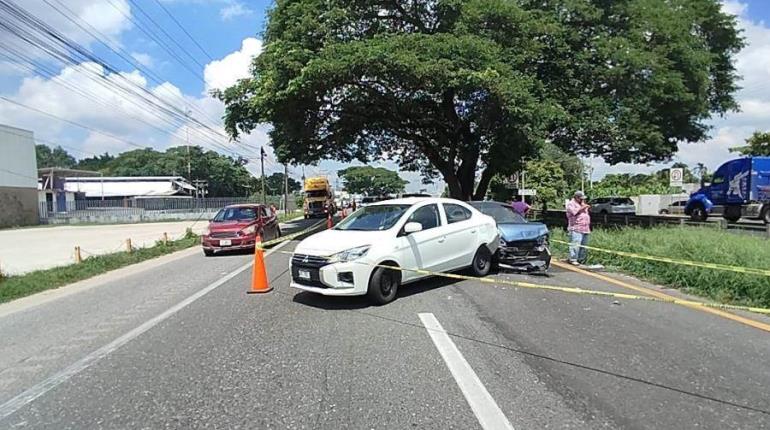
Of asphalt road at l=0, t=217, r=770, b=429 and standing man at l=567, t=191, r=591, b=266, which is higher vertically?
standing man at l=567, t=191, r=591, b=266

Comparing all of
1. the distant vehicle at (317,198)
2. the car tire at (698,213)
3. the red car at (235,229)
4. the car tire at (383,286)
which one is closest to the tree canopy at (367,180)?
the distant vehicle at (317,198)

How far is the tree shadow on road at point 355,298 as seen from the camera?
8086 mm

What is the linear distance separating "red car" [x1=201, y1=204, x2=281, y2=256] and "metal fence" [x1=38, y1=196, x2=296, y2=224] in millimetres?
33925

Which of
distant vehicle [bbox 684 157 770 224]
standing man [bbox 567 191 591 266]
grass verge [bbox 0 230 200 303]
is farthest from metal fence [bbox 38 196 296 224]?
standing man [bbox 567 191 591 266]

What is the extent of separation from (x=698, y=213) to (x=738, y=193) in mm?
2817

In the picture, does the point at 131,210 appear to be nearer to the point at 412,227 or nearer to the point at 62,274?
the point at 62,274

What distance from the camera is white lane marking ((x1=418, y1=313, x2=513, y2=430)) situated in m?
3.95

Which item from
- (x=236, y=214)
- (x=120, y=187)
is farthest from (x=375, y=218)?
(x=120, y=187)

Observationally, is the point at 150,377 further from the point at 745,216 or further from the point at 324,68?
the point at 745,216

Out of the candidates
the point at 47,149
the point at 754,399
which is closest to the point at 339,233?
the point at 754,399

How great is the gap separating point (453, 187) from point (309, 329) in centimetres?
2293

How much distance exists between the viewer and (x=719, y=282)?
8445 millimetres

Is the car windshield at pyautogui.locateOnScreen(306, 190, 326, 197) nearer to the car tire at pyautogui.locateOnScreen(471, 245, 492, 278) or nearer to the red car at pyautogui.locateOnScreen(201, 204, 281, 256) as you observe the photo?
the red car at pyautogui.locateOnScreen(201, 204, 281, 256)

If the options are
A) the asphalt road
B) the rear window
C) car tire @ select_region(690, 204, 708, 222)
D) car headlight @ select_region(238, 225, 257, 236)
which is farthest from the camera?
car tire @ select_region(690, 204, 708, 222)
